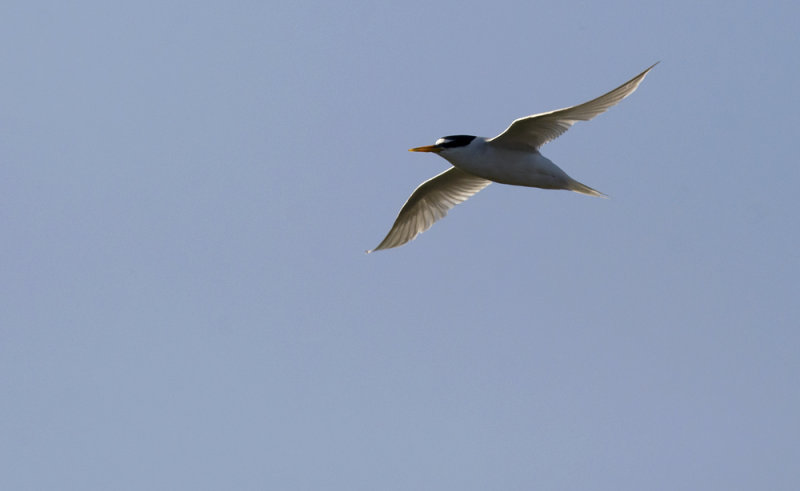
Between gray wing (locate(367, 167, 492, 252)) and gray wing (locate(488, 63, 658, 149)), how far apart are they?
11.2 feet

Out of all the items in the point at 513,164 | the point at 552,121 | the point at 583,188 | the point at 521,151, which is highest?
the point at 552,121

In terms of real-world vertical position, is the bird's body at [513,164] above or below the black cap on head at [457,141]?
below

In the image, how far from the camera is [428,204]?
71.1ft

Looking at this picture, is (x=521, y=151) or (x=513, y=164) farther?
(x=521, y=151)

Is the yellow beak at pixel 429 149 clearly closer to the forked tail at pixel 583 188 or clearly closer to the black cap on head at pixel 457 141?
the black cap on head at pixel 457 141

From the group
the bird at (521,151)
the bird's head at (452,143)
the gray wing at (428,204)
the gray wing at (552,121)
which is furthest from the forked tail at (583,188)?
the gray wing at (428,204)

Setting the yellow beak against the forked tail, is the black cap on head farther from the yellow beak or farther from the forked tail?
the forked tail

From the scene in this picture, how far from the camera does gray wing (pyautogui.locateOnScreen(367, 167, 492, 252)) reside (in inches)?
837

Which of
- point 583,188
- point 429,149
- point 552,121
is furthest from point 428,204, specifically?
point 552,121

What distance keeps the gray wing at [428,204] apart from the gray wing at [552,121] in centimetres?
343

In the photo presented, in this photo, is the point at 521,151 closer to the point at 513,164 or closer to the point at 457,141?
the point at 513,164

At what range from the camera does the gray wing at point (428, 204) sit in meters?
21.2

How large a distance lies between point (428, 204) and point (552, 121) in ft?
15.9

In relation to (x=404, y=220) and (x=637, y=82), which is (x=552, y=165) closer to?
(x=637, y=82)
